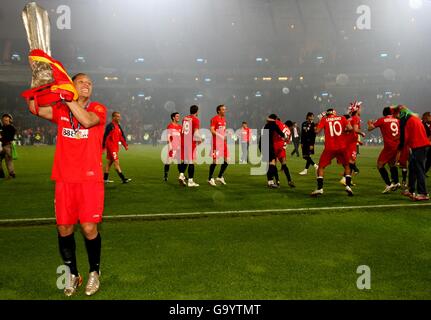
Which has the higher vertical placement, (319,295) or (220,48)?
(220,48)

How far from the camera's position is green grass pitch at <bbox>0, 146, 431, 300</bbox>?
4344 mm

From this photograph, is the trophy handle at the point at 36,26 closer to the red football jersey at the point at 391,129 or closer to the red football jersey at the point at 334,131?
the red football jersey at the point at 334,131

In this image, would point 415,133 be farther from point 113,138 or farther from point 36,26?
point 113,138

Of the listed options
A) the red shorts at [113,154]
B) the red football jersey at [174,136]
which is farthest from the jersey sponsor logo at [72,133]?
the red football jersey at [174,136]

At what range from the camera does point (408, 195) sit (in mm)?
10406

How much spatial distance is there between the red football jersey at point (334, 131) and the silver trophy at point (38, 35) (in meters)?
7.96

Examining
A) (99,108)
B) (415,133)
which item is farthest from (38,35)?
(415,133)

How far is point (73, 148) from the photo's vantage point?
4066 millimetres

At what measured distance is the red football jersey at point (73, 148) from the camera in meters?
4.03

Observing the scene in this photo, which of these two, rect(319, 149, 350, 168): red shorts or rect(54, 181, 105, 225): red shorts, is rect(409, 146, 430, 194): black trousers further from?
rect(54, 181, 105, 225): red shorts

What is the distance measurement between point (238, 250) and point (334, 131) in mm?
5514

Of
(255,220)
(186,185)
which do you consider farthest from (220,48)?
(255,220)
